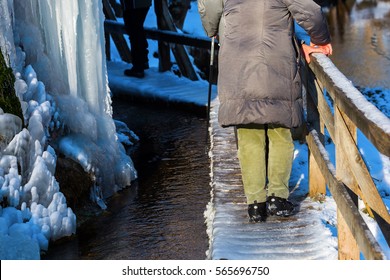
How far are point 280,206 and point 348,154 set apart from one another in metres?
1.39

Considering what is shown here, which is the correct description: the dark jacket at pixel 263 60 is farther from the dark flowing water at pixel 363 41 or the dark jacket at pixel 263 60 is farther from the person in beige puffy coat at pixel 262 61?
the dark flowing water at pixel 363 41

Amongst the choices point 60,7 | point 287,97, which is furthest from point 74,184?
point 287,97

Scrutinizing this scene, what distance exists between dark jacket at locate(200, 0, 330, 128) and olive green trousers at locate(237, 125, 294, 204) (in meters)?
0.23

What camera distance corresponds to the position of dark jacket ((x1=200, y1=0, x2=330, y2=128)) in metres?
5.95

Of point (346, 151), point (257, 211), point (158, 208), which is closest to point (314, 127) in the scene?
point (257, 211)

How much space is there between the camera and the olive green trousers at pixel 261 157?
6.23 meters

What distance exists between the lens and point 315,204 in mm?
6730

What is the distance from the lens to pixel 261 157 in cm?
626

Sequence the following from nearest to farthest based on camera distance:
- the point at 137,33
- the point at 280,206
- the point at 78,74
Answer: the point at 280,206
the point at 78,74
the point at 137,33

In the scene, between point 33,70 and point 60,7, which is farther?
point 60,7

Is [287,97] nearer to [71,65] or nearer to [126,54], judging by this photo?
[71,65]

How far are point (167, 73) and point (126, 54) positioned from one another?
1871 millimetres

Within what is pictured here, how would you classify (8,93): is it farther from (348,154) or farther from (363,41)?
(363,41)

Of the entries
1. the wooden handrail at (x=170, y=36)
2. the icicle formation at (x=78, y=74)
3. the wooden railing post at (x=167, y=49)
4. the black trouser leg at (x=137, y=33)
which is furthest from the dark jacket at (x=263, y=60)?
the wooden railing post at (x=167, y=49)
